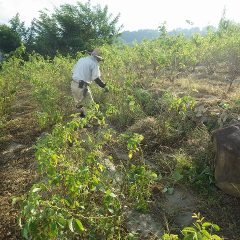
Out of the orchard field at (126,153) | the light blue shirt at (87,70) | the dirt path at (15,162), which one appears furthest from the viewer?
the light blue shirt at (87,70)

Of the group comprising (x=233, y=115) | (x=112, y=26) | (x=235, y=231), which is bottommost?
(x=235, y=231)

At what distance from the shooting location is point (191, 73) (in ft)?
29.8

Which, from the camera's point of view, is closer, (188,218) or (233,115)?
(188,218)

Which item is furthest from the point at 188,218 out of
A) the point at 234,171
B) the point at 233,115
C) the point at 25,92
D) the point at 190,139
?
the point at 25,92

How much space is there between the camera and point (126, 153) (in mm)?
5148

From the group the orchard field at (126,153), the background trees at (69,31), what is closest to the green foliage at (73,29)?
the background trees at (69,31)

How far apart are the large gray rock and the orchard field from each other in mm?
165

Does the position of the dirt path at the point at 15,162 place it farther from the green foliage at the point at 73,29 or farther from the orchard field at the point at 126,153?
the green foliage at the point at 73,29

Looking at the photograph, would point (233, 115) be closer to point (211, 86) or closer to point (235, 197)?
point (235, 197)

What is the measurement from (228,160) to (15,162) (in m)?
3.17

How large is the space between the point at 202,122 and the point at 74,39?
1347 centimetres

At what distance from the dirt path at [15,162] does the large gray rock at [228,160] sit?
2.35 metres

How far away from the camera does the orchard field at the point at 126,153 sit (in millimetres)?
2832

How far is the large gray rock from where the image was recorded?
3801mm
